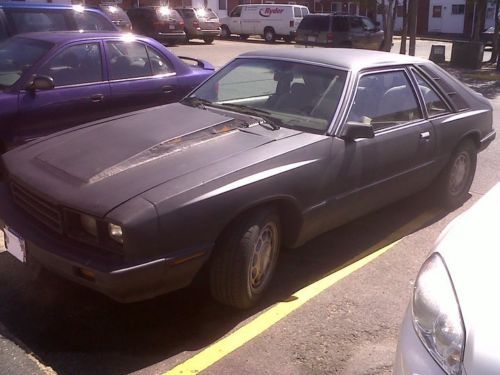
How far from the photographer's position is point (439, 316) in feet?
6.77

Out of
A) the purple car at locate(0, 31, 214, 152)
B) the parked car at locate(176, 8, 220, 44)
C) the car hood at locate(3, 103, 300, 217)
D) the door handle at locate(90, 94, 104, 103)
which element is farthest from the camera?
the parked car at locate(176, 8, 220, 44)

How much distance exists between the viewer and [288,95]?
A: 171 inches

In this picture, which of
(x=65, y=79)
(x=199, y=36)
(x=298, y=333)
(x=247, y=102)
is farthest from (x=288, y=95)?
(x=199, y=36)

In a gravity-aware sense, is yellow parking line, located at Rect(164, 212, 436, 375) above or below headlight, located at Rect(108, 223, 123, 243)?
below

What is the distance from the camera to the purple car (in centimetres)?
536

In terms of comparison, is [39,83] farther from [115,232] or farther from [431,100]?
[431,100]

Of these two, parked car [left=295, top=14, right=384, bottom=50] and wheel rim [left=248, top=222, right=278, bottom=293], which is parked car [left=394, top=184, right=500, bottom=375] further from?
parked car [left=295, top=14, right=384, bottom=50]

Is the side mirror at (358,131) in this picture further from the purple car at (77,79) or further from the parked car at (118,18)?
the parked car at (118,18)

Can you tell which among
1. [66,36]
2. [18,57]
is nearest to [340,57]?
[66,36]

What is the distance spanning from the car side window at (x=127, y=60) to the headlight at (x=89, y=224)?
10.8 ft

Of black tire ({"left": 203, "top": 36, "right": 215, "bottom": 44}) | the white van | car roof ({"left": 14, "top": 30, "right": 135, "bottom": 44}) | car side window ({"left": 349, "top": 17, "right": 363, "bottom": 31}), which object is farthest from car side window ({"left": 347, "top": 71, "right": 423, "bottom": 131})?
the white van

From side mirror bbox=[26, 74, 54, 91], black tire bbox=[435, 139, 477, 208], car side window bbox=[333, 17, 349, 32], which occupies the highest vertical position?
side mirror bbox=[26, 74, 54, 91]

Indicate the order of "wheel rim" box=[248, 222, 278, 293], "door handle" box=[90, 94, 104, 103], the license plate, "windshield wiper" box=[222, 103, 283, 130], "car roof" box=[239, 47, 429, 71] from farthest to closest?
"door handle" box=[90, 94, 104, 103] → "car roof" box=[239, 47, 429, 71] → "windshield wiper" box=[222, 103, 283, 130] → "wheel rim" box=[248, 222, 278, 293] → the license plate

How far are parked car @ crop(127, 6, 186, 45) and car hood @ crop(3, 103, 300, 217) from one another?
19975mm
